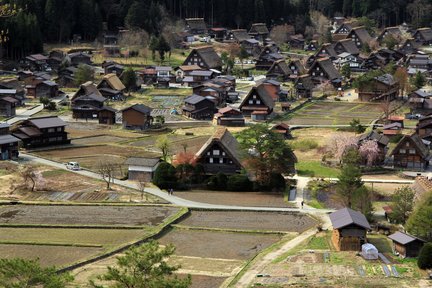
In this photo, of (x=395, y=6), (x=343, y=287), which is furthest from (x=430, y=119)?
(x=395, y=6)

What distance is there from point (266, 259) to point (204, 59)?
49.6m

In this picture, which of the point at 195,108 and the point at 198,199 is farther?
the point at 195,108

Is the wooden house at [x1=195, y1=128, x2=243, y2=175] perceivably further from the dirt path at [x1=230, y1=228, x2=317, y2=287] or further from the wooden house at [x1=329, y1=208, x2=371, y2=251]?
the wooden house at [x1=329, y1=208, x2=371, y2=251]

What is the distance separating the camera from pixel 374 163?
40.8 meters

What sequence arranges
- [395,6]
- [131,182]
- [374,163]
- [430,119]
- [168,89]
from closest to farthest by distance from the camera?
[131,182] < [374,163] < [430,119] < [168,89] < [395,6]

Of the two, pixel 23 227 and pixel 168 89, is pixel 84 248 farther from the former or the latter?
pixel 168 89

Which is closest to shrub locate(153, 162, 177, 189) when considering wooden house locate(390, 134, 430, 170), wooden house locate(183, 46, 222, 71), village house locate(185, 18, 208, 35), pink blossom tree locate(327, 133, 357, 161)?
pink blossom tree locate(327, 133, 357, 161)

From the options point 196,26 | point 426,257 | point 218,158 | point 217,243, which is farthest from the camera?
point 196,26

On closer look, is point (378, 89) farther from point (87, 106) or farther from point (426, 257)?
point (426, 257)

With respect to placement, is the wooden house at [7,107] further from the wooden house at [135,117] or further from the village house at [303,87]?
the village house at [303,87]

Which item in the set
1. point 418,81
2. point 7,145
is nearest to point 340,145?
point 7,145

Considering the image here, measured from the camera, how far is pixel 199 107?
55594 millimetres

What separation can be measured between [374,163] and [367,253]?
15671 mm

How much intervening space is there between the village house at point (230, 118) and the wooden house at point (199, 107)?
2.51 metres
